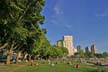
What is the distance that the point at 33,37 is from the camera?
54.5m

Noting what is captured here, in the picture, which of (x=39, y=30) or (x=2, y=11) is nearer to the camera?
(x=2, y=11)

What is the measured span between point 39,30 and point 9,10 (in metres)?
21.2

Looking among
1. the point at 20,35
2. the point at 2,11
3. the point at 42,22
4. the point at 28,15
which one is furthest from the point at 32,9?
the point at 2,11

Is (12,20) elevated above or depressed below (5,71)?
above

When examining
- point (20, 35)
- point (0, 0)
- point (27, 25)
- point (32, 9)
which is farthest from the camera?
point (27, 25)

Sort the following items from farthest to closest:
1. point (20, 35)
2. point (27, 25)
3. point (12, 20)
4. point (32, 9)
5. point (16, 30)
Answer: point (27, 25) < point (32, 9) < point (20, 35) < point (16, 30) < point (12, 20)

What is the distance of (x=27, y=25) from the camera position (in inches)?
2024

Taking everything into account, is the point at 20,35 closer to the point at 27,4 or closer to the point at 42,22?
the point at 27,4

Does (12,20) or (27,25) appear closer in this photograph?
(12,20)

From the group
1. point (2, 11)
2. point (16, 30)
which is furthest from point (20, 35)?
point (2, 11)

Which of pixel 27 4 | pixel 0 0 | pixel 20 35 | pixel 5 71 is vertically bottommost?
pixel 5 71

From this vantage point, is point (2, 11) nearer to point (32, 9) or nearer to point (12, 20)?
point (12, 20)

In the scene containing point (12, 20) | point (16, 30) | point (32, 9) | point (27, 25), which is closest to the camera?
point (12, 20)

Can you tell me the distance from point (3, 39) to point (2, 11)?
22.3 m
